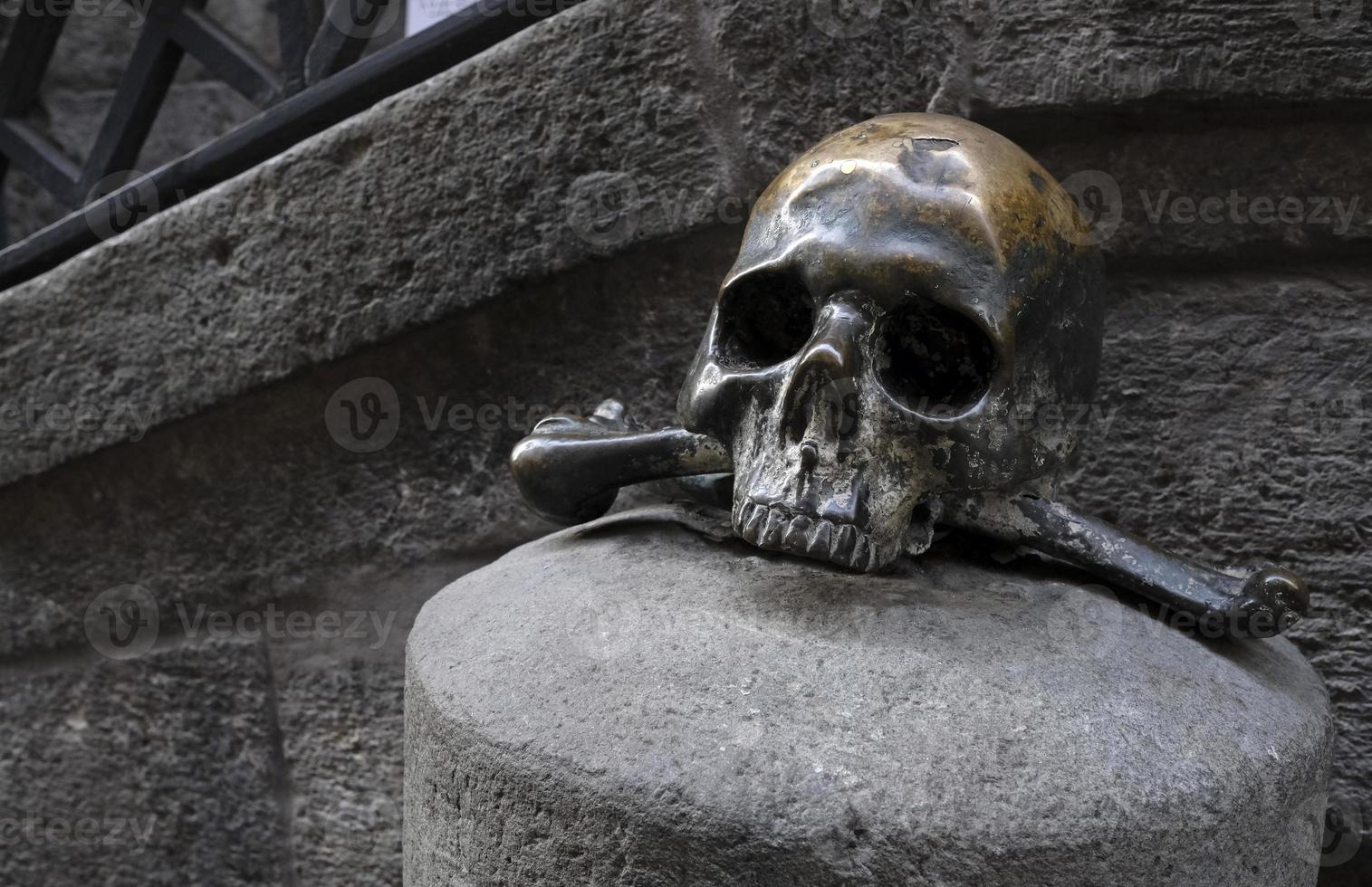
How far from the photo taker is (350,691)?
1.63m

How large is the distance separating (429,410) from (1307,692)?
3.45ft

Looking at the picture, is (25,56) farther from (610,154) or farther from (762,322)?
(762,322)

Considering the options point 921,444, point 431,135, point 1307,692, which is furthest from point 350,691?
point 1307,692

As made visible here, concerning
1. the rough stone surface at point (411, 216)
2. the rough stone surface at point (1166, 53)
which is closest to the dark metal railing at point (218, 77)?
the rough stone surface at point (411, 216)

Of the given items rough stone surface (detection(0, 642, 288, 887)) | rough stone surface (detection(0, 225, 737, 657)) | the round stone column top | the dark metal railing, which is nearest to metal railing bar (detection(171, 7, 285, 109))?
the dark metal railing

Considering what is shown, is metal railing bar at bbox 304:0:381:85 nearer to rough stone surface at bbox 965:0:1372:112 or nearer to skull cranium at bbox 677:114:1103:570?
rough stone surface at bbox 965:0:1372:112

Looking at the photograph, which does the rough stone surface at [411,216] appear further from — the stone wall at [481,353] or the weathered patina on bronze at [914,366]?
the weathered patina on bronze at [914,366]

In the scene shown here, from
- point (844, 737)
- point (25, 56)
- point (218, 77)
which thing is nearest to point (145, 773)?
point (218, 77)

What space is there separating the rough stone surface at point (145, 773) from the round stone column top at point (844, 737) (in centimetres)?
78

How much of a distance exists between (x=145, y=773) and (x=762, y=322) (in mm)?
1214

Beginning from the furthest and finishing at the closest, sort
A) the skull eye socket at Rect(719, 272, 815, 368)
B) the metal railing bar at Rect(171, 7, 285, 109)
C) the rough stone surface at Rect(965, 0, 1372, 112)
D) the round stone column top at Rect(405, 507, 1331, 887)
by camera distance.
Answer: the metal railing bar at Rect(171, 7, 285, 109)
the rough stone surface at Rect(965, 0, 1372, 112)
the skull eye socket at Rect(719, 272, 815, 368)
the round stone column top at Rect(405, 507, 1331, 887)

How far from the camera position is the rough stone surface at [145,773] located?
1.67 meters

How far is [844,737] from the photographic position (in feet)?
2.56

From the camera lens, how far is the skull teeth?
0.91m
